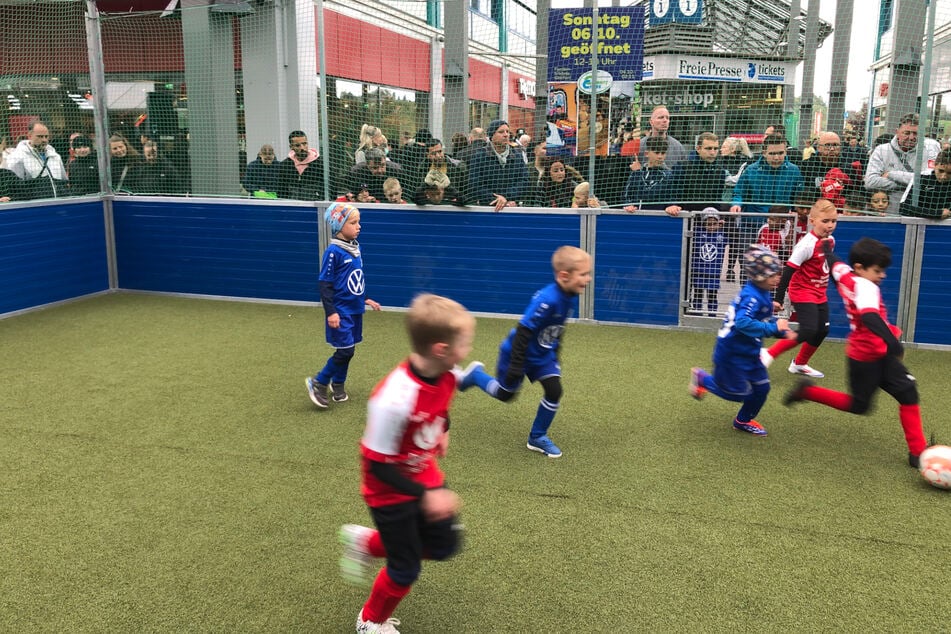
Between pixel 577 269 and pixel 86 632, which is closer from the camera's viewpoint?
pixel 86 632

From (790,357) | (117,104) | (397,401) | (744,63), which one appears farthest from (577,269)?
(744,63)

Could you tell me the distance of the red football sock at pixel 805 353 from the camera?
703 centimetres

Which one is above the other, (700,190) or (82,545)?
(700,190)

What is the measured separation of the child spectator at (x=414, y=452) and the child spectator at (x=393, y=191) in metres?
6.84

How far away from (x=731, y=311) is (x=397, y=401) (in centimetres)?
331

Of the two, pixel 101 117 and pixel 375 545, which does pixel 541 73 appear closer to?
pixel 101 117

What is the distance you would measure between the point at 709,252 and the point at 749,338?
11.2 feet

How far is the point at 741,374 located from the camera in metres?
5.41

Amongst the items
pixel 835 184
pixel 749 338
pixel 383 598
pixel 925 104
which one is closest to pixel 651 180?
pixel 835 184

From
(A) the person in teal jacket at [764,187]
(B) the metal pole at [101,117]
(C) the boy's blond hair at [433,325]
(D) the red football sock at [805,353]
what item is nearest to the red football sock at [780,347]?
(D) the red football sock at [805,353]

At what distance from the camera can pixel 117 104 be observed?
10938mm

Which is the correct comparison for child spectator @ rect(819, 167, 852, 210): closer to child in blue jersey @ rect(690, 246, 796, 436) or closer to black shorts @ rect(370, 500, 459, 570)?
child in blue jersey @ rect(690, 246, 796, 436)

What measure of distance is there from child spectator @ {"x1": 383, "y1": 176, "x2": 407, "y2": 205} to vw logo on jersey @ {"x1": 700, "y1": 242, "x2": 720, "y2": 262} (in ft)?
11.5

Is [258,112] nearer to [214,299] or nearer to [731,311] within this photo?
[214,299]
